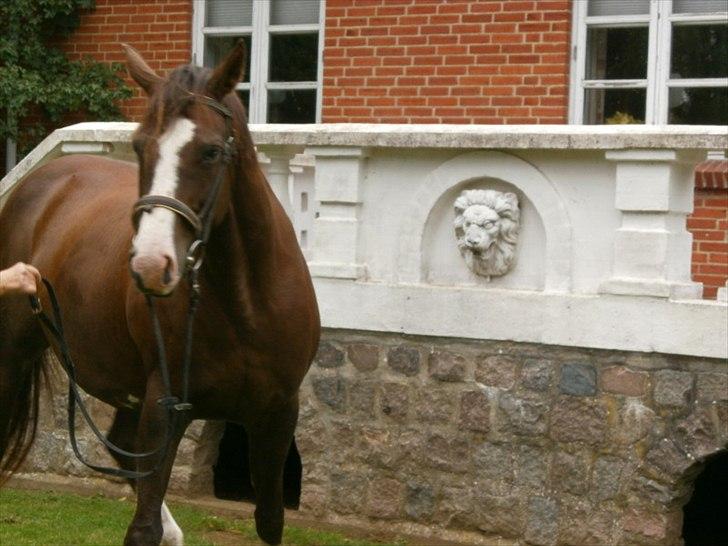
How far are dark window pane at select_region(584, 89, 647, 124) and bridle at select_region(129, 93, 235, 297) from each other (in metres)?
6.37

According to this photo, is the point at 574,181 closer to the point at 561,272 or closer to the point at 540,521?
the point at 561,272

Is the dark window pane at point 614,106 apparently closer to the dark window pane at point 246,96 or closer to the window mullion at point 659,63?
the window mullion at point 659,63

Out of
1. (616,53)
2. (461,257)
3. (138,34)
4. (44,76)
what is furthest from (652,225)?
(44,76)

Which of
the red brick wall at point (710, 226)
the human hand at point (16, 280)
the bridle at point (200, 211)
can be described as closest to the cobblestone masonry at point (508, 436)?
the bridle at point (200, 211)

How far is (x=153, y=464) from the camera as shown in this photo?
17.5 feet

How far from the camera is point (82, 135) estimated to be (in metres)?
8.49

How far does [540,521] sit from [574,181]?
1.72 meters

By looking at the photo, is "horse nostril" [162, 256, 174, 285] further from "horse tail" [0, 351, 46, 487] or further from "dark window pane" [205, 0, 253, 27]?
"dark window pane" [205, 0, 253, 27]

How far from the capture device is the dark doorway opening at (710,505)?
8.43m

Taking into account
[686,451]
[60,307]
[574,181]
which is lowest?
[686,451]

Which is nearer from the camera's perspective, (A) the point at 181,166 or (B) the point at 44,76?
(A) the point at 181,166

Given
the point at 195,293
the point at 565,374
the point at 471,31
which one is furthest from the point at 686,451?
the point at 471,31

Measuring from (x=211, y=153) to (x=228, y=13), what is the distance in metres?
8.04

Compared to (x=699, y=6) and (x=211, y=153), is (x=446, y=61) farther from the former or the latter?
(x=211, y=153)
